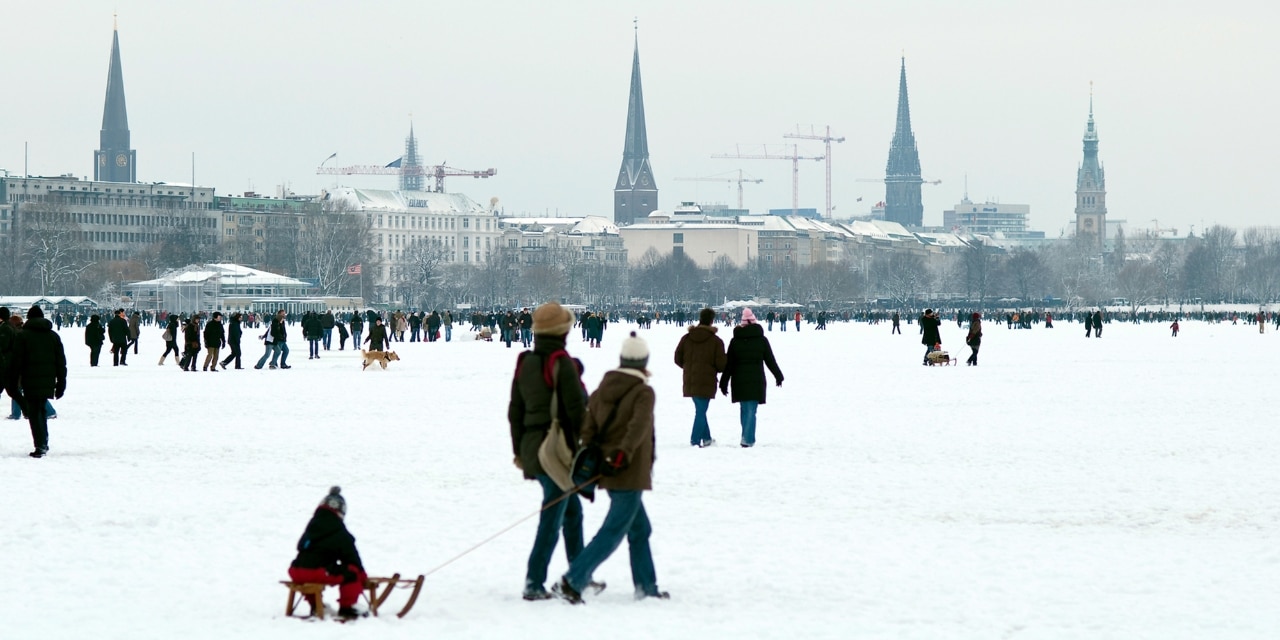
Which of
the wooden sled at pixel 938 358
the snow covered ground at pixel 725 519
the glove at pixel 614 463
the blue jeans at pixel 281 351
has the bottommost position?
the snow covered ground at pixel 725 519

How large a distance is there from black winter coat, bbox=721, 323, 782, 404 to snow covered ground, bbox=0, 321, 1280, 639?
1.57 feet

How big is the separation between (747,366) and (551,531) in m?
8.16

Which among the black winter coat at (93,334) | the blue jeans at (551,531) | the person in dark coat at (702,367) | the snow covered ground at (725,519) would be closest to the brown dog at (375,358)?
the black winter coat at (93,334)

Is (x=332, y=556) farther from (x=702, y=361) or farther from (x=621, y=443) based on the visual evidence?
(x=702, y=361)

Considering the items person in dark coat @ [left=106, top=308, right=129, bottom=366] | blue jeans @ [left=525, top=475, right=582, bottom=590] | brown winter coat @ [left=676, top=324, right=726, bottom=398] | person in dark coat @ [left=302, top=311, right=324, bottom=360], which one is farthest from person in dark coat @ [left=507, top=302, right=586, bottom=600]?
person in dark coat @ [left=302, top=311, right=324, bottom=360]

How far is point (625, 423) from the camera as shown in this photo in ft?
28.5

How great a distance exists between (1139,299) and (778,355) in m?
119

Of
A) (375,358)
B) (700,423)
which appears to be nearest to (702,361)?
(700,423)

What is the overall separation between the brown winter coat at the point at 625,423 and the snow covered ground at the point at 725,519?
620 mm

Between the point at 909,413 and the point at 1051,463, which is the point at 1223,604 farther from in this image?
the point at 909,413

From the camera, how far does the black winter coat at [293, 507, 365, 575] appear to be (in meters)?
8.52

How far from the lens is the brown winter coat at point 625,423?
8.64 metres

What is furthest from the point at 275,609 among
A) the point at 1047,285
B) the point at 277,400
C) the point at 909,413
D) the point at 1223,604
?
the point at 1047,285

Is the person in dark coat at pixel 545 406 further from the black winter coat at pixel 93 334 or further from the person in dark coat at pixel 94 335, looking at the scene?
the black winter coat at pixel 93 334
